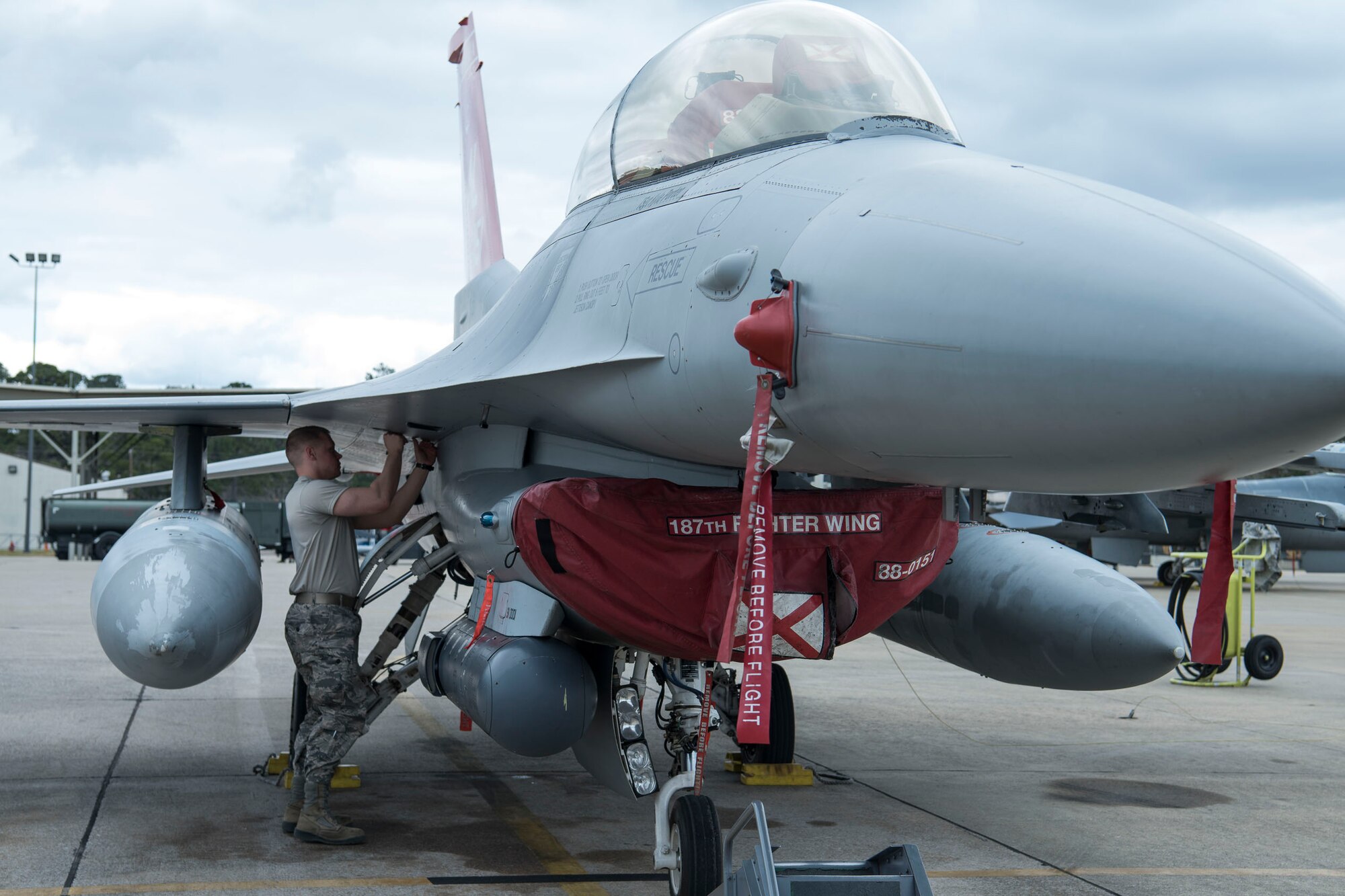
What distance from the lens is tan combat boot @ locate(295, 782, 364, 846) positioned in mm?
5160

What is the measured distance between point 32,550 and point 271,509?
60.3ft

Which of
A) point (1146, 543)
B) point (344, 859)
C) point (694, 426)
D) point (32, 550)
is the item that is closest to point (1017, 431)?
point (694, 426)

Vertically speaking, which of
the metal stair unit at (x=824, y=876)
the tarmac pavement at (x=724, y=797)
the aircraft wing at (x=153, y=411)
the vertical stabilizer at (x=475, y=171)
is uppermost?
the vertical stabilizer at (x=475, y=171)

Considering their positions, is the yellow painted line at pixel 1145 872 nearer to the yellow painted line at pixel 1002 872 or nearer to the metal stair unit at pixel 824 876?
the yellow painted line at pixel 1002 872

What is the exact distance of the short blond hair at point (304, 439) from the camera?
221 inches

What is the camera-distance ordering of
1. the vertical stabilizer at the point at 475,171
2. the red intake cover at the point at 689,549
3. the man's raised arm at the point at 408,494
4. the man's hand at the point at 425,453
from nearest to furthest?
the red intake cover at the point at 689,549
the man's raised arm at the point at 408,494
the man's hand at the point at 425,453
the vertical stabilizer at the point at 475,171

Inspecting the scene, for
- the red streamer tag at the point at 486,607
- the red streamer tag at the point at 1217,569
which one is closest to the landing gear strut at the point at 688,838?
the red streamer tag at the point at 486,607

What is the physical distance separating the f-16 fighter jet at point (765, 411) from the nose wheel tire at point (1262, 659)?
7.61m

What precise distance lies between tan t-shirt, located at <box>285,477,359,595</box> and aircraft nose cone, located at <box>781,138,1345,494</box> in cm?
301

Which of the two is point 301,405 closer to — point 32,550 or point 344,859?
point 344,859

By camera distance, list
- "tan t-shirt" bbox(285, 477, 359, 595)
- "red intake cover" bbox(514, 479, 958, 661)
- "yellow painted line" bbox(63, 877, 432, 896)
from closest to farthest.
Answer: "red intake cover" bbox(514, 479, 958, 661) → "yellow painted line" bbox(63, 877, 432, 896) → "tan t-shirt" bbox(285, 477, 359, 595)

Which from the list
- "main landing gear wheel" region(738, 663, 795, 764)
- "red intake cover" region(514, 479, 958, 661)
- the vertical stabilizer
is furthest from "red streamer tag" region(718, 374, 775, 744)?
the vertical stabilizer

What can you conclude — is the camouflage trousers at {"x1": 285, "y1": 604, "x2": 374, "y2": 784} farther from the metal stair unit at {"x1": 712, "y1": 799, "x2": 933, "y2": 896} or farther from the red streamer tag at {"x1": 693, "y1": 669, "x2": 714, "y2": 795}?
the metal stair unit at {"x1": 712, "y1": 799, "x2": 933, "y2": 896}

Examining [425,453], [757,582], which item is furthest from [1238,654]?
[757,582]
